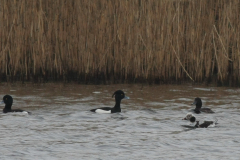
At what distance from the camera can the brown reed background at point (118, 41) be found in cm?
1152

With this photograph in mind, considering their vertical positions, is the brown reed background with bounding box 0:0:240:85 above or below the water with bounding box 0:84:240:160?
above

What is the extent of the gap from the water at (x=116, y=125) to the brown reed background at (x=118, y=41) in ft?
1.17

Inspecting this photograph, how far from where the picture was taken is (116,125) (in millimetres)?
8008

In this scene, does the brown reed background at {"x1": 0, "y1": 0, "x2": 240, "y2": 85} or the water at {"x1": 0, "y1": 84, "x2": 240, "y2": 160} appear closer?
the water at {"x1": 0, "y1": 84, "x2": 240, "y2": 160}

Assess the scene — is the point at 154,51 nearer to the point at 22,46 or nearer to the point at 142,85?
the point at 142,85

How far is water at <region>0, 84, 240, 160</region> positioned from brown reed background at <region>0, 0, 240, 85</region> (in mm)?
357

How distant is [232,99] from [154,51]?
2.08 metres

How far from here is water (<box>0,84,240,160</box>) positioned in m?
6.30

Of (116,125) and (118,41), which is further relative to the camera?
(118,41)

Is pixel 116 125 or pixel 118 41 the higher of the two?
pixel 118 41

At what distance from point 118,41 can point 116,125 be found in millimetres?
3974

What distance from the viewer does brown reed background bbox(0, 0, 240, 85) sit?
453 inches

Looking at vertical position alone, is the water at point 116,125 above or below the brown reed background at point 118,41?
below

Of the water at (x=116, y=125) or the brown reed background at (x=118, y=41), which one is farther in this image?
the brown reed background at (x=118, y=41)
